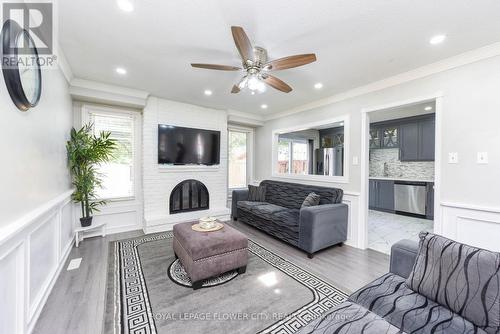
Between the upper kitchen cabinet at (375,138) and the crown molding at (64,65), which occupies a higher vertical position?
the crown molding at (64,65)

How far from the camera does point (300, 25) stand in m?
1.82

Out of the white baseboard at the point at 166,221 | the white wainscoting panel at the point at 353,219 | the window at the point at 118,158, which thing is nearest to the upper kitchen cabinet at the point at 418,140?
the white wainscoting panel at the point at 353,219

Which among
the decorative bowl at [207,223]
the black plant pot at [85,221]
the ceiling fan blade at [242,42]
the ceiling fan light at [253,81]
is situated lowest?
the black plant pot at [85,221]

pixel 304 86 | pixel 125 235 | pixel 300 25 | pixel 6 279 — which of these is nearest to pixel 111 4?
pixel 300 25

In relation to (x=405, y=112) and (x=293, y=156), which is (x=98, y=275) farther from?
(x=405, y=112)

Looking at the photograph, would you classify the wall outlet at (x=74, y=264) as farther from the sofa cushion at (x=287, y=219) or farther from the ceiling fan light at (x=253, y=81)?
the ceiling fan light at (x=253, y=81)

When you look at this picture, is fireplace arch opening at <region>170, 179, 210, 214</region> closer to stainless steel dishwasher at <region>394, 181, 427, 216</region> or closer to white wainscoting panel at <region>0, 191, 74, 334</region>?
white wainscoting panel at <region>0, 191, 74, 334</region>

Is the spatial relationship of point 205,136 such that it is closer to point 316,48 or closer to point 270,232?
point 270,232

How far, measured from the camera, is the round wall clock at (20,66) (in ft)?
4.27

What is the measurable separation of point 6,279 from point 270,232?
2969 millimetres

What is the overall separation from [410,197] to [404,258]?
428 cm

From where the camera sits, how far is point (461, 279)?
3.87 ft

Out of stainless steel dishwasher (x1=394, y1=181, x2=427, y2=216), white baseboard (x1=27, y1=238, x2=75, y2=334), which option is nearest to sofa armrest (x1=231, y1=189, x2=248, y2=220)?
white baseboard (x1=27, y1=238, x2=75, y2=334)

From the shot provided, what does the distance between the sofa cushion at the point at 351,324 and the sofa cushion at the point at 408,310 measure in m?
0.14
